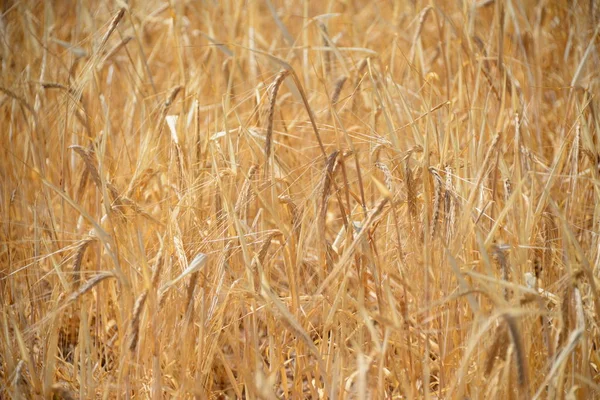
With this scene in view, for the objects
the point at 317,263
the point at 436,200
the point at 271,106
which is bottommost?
the point at 317,263

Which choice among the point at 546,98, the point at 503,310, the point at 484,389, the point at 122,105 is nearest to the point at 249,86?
the point at 122,105

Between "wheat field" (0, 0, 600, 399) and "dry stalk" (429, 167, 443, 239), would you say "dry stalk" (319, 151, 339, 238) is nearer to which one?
"wheat field" (0, 0, 600, 399)

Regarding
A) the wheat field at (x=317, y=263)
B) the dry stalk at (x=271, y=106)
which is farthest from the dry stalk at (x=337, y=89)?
the dry stalk at (x=271, y=106)

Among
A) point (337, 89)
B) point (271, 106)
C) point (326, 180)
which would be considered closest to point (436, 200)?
point (326, 180)

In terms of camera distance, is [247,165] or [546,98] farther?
[546,98]

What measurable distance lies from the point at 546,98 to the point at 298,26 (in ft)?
3.52

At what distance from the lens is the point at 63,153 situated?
4.50 feet

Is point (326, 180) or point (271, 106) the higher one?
point (271, 106)

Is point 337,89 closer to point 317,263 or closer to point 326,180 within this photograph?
point 317,263

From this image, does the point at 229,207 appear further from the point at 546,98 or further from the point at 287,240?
the point at 546,98

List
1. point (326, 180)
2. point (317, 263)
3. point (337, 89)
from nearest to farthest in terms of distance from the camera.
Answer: point (326, 180)
point (317, 263)
point (337, 89)

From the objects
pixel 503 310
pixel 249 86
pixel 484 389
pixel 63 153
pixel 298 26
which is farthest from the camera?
pixel 298 26

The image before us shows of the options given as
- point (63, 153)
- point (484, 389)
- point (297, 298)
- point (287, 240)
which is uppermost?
point (63, 153)

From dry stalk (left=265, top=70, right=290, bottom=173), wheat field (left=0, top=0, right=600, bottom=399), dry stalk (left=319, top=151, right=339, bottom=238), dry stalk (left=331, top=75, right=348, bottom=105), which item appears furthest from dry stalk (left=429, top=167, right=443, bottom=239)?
dry stalk (left=331, top=75, right=348, bottom=105)
